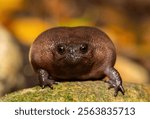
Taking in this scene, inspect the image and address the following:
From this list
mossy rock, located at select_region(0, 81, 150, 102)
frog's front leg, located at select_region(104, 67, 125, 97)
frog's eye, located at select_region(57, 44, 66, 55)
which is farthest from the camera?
frog's front leg, located at select_region(104, 67, 125, 97)

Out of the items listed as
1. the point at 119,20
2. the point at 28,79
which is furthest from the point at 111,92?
the point at 119,20

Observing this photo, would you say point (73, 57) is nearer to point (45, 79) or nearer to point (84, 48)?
point (84, 48)

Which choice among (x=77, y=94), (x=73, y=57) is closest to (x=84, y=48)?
(x=73, y=57)

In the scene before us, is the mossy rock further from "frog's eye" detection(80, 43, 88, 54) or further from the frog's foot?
"frog's eye" detection(80, 43, 88, 54)

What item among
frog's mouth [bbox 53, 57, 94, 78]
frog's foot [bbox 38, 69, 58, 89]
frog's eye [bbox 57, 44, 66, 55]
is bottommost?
frog's foot [bbox 38, 69, 58, 89]

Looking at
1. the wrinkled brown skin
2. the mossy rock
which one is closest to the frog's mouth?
the wrinkled brown skin
